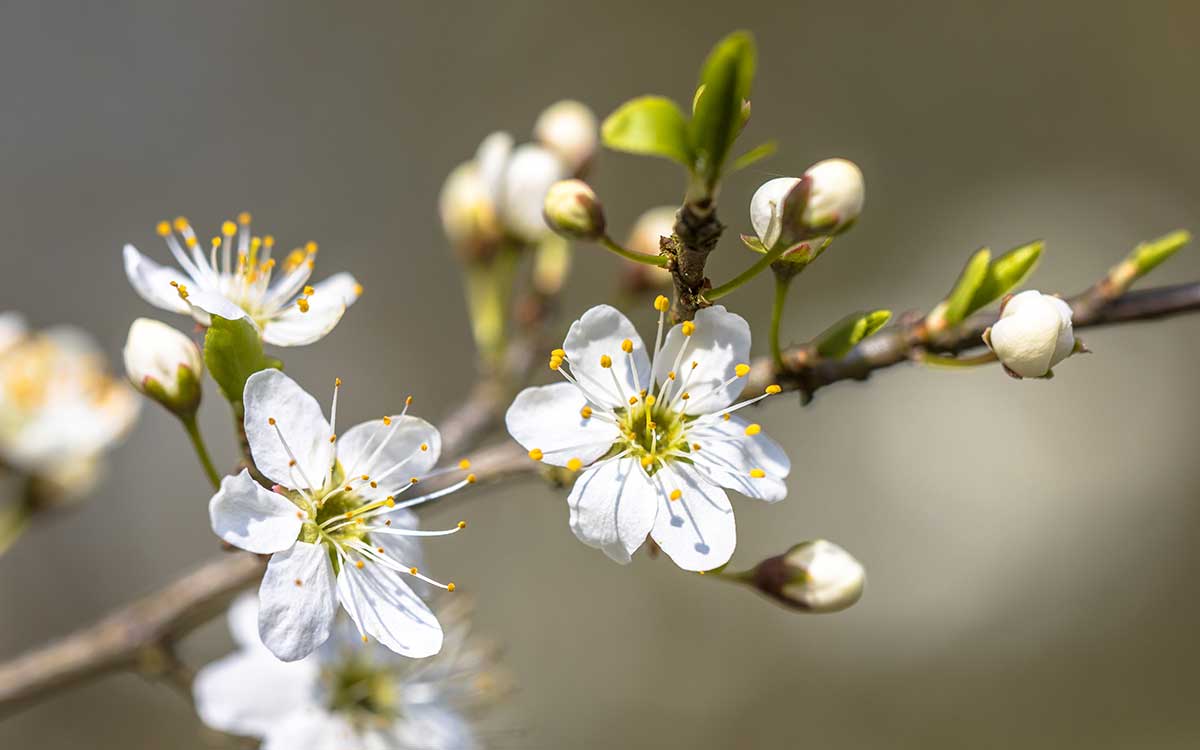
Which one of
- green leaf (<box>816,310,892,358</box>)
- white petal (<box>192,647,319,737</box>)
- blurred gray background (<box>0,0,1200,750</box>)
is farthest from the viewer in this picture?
blurred gray background (<box>0,0,1200,750</box>)

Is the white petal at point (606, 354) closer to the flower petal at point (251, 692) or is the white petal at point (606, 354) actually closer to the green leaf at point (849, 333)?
the green leaf at point (849, 333)

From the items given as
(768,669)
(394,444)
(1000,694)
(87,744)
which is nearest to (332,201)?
(87,744)

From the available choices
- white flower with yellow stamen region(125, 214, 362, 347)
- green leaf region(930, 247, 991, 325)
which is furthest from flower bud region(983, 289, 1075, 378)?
white flower with yellow stamen region(125, 214, 362, 347)

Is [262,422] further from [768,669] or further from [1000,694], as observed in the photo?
[1000,694]

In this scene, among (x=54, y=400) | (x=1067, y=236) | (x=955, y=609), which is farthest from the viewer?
(x=1067, y=236)

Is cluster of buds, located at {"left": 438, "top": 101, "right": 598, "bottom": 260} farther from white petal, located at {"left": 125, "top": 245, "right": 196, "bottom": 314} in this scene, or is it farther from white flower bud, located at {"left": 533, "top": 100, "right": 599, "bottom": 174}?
white petal, located at {"left": 125, "top": 245, "right": 196, "bottom": 314}

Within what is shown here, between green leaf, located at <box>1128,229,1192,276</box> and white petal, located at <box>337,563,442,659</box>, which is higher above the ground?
green leaf, located at <box>1128,229,1192,276</box>

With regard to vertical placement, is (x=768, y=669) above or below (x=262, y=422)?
above
